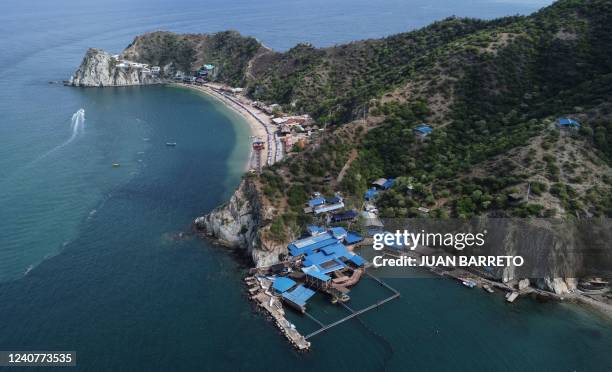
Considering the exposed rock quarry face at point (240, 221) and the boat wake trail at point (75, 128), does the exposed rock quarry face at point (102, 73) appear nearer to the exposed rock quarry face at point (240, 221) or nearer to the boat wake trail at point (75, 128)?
the boat wake trail at point (75, 128)

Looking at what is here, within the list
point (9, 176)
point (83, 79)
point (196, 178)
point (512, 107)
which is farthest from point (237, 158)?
point (83, 79)

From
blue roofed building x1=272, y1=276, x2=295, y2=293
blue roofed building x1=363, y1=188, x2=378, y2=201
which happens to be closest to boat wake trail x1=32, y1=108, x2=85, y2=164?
blue roofed building x1=272, y1=276, x2=295, y2=293

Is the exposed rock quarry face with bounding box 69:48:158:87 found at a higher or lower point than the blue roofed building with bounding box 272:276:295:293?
higher

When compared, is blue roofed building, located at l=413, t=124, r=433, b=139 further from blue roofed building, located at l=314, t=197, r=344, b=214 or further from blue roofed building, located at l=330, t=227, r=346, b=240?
blue roofed building, located at l=330, t=227, r=346, b=240

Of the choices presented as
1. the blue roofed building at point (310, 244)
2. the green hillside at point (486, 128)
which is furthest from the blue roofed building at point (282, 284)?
the green hillside at point (486, 128)

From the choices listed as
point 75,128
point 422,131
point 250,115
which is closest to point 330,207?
point 422,131

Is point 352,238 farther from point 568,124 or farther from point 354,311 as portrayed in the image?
point 568,124
